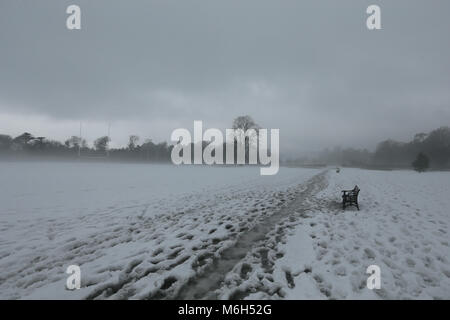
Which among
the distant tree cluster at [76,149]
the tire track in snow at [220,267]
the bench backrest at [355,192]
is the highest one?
the distant tree cluster at [76,149]

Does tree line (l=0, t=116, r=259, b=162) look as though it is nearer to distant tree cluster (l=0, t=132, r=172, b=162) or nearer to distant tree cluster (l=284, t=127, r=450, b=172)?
distant tree cluster (l=0, t=132, r=172, b=162)

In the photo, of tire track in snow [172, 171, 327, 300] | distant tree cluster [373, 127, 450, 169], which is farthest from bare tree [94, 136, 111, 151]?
distant tree cluster [373, 127, 450, 169]

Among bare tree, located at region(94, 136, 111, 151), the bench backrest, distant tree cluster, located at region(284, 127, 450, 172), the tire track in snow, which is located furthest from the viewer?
bare tree, located at region(94, 136, 111, 151)

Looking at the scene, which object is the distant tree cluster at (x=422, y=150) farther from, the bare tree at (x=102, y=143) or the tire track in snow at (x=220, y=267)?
the bare tree at (x=102, y=143)

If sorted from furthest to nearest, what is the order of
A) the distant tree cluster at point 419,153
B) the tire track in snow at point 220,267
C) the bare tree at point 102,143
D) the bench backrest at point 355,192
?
1. the bare tree at point 102,143
2. the distant tree cluster at point 419,153
3. the bench backrest at point 355,192
4. the tire track in snow at point 220,267

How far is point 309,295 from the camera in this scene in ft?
9.54

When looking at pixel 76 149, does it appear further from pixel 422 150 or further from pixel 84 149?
pixel 422 150

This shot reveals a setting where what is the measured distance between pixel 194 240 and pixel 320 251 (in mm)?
3069

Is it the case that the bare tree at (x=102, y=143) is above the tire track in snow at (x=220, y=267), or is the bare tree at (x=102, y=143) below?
above

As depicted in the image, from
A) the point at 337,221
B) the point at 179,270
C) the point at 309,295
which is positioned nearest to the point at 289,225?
the point at 337,221

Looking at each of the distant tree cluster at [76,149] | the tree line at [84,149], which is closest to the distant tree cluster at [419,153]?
the tree line at [84,149]
